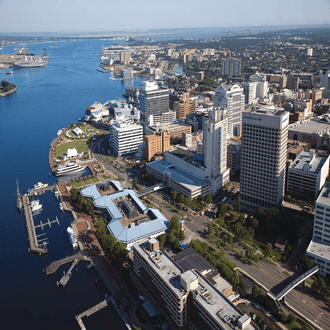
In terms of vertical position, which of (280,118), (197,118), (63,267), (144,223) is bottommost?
(63,267)

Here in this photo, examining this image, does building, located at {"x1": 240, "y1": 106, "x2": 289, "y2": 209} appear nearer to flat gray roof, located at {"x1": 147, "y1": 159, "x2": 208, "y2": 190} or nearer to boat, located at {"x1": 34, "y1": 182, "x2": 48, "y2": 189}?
flat gray roof, located at {"x1": 147, "y1": 159, "x2": 208, "y2": 190}

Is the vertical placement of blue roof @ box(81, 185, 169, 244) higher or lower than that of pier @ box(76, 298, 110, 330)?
higher

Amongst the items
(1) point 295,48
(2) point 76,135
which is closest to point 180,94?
(2) point 76,135

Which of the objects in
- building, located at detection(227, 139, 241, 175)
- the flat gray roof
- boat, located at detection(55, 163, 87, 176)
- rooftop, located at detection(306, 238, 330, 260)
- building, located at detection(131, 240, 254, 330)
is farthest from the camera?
boat, located at detection(55, 163, 87, 176)

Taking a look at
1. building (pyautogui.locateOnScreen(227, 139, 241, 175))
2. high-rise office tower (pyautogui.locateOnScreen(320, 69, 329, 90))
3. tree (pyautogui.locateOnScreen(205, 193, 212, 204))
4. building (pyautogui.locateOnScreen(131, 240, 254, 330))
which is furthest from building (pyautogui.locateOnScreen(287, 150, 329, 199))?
high-rise office tower (pyautogui.locateOnScreen(320, 69, 329, 90))

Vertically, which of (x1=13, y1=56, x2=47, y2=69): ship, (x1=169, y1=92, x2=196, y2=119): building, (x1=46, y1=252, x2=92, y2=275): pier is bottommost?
(x1=46, y1=252, x2=92, y2=275): pier

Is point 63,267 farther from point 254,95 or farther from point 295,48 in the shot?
point 295,48
